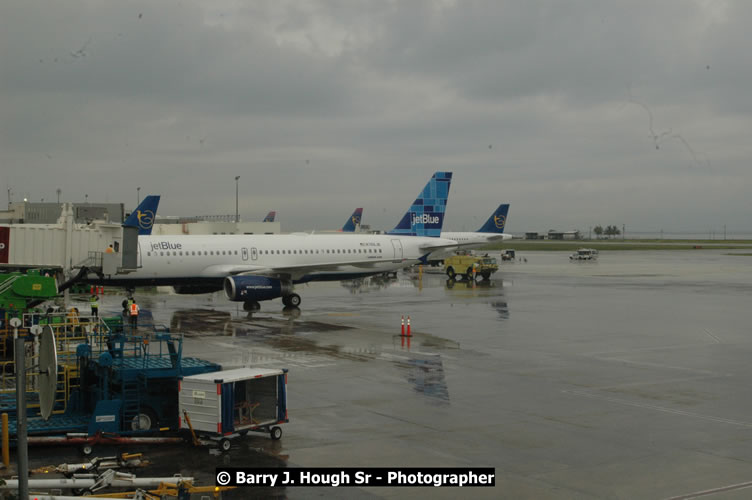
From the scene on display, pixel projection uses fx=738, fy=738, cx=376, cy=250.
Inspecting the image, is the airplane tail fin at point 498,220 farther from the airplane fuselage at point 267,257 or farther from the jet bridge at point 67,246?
the jet bridge at point 67,246

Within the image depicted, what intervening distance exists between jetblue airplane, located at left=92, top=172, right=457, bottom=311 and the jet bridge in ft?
21.0

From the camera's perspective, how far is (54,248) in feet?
91.0

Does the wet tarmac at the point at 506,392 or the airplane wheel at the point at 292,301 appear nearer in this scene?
the wet tarmac at the point at 506,392

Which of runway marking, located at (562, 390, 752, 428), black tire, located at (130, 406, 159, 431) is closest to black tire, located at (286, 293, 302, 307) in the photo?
runway marking, located at (562, 390, 752, 428)

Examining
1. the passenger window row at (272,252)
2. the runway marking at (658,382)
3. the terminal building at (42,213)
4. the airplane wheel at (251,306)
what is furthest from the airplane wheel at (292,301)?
the terminal building at (42,213)

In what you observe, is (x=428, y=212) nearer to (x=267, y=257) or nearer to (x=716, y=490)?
(x=267, y=257)

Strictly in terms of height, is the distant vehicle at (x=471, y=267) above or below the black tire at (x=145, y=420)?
above

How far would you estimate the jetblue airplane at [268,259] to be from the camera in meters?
39.3

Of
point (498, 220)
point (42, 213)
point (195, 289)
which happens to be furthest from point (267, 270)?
point (498, 220)

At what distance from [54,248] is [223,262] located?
47.6 feet

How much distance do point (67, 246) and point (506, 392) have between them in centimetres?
1761

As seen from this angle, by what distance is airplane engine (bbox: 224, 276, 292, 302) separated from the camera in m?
38.9

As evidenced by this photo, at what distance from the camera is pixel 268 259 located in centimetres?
4394

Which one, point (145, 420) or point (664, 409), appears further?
point (664, 409)
